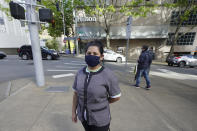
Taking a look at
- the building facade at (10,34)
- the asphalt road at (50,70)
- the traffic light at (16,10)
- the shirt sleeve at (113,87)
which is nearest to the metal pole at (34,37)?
the traffic light at (16,10)

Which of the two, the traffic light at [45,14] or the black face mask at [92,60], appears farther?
the traffic light at [45,14]

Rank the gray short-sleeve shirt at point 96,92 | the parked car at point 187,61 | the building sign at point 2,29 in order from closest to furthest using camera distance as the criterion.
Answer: the gray short-sleeve shirt at point 96,92, the parked car at point 187,61, the building sign at point 2,29

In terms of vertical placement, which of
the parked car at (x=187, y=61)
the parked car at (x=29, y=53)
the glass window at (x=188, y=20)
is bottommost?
the parked car at (x=187, y=61)

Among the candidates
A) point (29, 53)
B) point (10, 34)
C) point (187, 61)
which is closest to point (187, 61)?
point (187, 61)

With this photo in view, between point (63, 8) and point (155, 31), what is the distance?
1773 cm

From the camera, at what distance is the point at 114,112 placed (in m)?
2.49

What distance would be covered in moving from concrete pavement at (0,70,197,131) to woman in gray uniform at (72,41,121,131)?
106 centimetres

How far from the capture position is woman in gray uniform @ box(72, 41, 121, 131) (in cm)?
109

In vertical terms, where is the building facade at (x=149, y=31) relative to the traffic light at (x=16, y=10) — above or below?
above

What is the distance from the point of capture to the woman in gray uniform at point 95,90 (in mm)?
1091

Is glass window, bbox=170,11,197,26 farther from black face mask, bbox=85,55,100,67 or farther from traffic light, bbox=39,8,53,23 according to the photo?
black face mask, bbox=85,55,100,67

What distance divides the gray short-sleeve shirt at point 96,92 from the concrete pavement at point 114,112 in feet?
3.61

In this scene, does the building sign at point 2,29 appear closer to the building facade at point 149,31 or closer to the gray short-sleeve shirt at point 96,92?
the building facade at point 149,31

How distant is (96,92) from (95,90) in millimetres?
29
